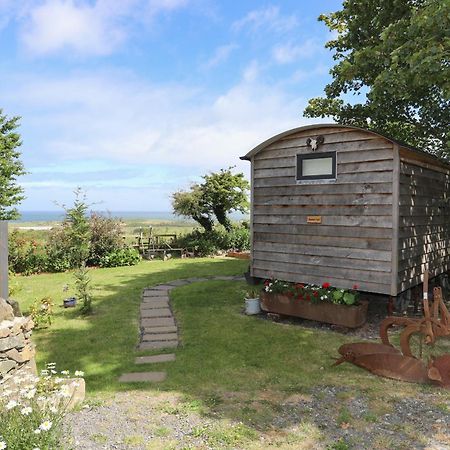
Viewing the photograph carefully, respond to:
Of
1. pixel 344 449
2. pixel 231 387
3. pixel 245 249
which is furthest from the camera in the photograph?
pixel 245 249

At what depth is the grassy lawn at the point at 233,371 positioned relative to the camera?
15.5 ft

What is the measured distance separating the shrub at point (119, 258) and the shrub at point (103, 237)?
0.80 feet

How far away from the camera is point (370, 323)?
903cm

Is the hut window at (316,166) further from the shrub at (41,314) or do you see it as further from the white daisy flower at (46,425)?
the white daisy flower at (46,425)

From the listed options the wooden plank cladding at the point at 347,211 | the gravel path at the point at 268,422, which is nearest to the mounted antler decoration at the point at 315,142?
the wooden plank cladding at the point at 347,211

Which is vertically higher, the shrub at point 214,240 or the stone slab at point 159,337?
the shrub at point 214,240

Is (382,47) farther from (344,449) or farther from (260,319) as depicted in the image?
(344,449)

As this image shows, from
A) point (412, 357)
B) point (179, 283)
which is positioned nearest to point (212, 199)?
point (179, 283)

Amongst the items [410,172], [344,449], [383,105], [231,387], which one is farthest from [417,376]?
[383,105]

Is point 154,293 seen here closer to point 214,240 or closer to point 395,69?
point 395,69

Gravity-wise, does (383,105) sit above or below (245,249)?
above

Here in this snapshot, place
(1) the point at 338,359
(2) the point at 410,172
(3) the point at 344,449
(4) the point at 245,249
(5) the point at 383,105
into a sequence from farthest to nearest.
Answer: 1. (4) the point at 245,249
2. (5) the point at 383,105
3. (2) the point at 410,172
4. (1) the point at 338,359
5. (3) the point at 344,449

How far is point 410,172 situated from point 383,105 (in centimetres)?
486

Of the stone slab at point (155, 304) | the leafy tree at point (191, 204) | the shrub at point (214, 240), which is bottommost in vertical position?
the stone slab at point (155, 304)
